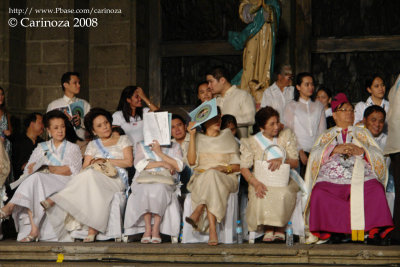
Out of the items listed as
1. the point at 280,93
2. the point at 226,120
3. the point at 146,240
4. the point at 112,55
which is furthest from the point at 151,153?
the point at 112,55

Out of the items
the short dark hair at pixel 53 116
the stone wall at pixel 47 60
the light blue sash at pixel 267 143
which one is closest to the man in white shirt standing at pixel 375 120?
the light blue sash at pixel 267 143

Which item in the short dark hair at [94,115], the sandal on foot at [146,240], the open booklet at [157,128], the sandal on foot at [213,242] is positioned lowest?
the sandal on foot at [213,242]

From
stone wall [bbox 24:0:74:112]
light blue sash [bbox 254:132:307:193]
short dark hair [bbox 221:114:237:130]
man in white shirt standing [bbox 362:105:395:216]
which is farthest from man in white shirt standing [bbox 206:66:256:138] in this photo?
stone wall [bbox 24:0:74:112]

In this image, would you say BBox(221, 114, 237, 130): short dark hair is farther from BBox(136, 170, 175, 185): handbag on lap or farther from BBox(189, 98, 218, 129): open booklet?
BBox(136, 170, 175, 185): handbag on lap

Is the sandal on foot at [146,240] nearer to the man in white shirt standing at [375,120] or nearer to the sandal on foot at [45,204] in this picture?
the sandal on foot at [45,204]

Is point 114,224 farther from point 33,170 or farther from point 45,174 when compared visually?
point 33,170

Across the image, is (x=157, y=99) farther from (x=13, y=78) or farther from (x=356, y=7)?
(x=356, y=7)

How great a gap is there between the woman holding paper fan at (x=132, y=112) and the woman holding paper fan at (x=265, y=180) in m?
1.57

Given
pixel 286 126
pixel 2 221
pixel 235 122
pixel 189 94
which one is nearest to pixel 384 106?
pixel 286 126

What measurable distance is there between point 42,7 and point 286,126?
4.37 m

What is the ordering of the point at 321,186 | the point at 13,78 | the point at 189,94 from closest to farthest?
the point at 321,186
the point at 13,78
the point at 189,94

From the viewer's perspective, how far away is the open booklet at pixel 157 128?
9.62 meters

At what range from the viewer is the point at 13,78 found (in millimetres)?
12289

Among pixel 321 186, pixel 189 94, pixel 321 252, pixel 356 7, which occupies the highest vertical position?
pixel 356 7
